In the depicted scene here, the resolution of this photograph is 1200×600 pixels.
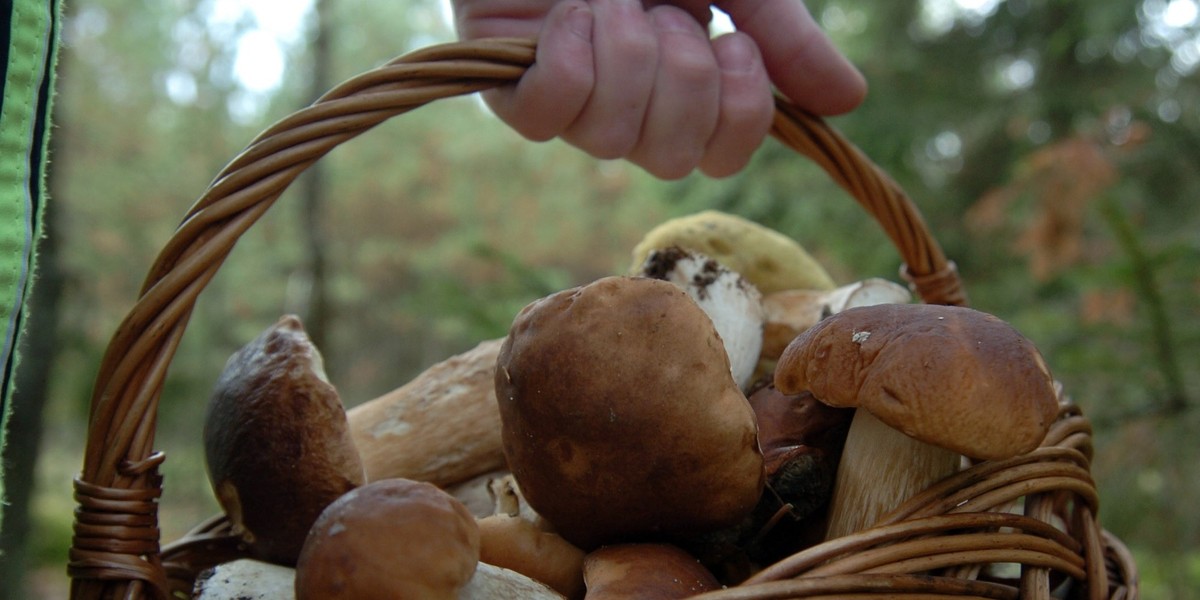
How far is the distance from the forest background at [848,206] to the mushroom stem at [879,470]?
0.89 meters

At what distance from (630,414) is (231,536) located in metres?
0.59

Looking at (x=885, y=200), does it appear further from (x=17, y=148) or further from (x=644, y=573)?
(x=17, y=148)

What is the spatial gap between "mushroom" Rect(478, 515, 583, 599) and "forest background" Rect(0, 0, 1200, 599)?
697 mm

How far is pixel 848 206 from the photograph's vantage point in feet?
11.4

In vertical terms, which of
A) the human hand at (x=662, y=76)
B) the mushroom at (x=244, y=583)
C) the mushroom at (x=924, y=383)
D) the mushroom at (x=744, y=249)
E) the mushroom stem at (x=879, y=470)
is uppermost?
the human hand at (x=662, y=76)

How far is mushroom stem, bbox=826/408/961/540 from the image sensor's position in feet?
2.64

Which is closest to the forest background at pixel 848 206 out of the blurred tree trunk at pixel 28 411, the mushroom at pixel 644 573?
the blurred tree trunk at pixel 28 411

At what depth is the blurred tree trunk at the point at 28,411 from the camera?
6.94 ft

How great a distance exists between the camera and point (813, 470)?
88cm

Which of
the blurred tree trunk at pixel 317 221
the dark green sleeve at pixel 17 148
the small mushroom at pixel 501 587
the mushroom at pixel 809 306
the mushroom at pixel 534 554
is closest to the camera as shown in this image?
the dark green sleeve at pixel 17 148

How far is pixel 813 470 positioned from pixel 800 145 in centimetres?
56

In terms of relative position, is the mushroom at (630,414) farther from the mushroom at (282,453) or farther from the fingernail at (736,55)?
the fingernail at (736,55)

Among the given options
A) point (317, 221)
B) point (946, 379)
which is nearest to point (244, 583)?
point (946, 379)

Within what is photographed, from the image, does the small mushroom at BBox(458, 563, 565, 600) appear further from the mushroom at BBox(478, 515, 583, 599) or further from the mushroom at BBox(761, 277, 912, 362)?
the mushroom at BBox(761, 277, 912, 362)
